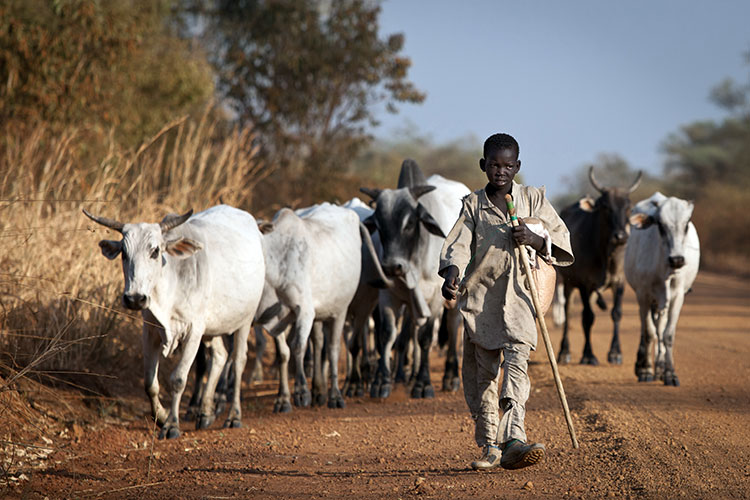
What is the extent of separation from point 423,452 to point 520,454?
1302 millimetres

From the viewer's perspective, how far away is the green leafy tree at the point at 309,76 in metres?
18.7

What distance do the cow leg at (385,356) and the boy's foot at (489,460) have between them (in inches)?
141

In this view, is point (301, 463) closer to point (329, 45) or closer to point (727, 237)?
point (329, 45)

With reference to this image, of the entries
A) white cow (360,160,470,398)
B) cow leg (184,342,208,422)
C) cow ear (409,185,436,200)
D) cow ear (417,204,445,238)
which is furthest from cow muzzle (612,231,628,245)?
cow leg (184,342,208,422)

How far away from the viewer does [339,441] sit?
6855mm

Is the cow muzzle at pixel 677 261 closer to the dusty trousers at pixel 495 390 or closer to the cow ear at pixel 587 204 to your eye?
the cow ear at pixel 587 204

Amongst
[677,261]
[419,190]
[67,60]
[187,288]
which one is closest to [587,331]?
[677,261]

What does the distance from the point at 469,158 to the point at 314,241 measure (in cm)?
5192

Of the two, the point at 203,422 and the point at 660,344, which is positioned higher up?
the point at 660,344

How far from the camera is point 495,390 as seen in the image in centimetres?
564

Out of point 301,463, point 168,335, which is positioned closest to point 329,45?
point 168,335

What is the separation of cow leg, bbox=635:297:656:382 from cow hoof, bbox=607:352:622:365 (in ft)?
3.04

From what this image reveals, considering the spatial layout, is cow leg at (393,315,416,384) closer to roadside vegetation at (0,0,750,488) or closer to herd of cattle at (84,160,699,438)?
herd of cattle at (84,160,699,438)

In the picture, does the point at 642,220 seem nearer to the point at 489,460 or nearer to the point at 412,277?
the point at 412,277
